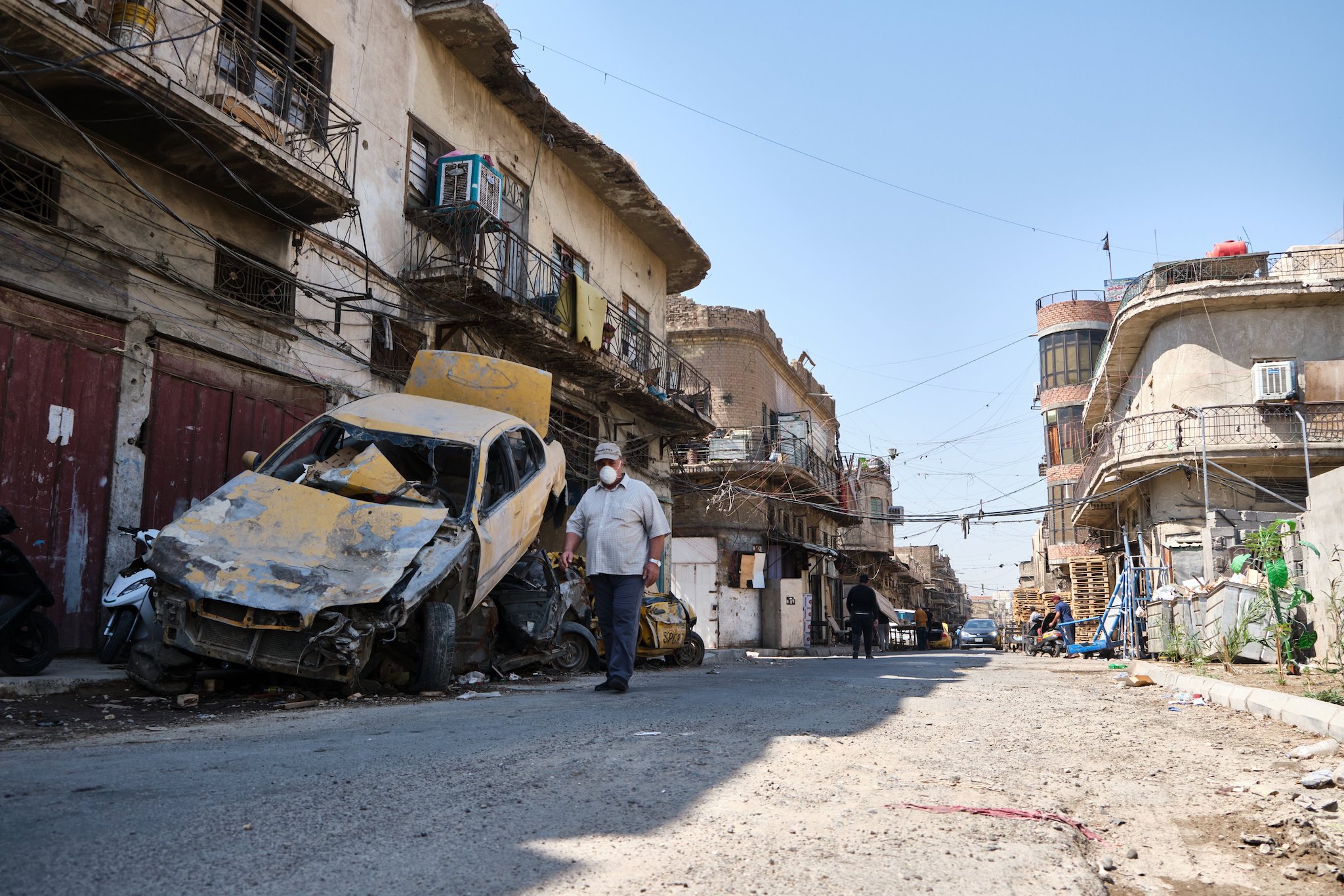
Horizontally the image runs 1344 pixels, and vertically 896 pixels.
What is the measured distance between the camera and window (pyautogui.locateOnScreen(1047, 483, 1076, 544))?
50000mm

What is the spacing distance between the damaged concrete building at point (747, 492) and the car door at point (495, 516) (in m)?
17.0

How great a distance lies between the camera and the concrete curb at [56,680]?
257 inches

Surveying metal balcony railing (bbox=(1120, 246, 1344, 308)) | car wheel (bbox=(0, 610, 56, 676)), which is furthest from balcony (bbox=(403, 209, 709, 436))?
metal balcony railing (bbox=(1120, 246, 1344, 308))

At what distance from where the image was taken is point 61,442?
31.2 ft

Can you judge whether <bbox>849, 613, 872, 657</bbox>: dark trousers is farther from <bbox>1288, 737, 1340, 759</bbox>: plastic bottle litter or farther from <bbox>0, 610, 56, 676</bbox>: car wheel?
<bbox>0, 610, 56, 676</bbox>: car wheel

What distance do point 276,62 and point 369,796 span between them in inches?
446

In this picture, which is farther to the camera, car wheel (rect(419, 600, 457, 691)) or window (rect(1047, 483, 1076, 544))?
window (rect(1047, 483, 1076, 544))

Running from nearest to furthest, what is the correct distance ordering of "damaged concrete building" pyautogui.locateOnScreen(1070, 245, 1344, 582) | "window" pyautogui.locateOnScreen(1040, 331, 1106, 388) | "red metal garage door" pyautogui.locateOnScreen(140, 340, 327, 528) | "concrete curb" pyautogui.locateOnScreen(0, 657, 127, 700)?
"concrete curb" pyautogui.locateOnScreen(0, 657, 127, 700), "red metal garage door" pyautogui.locateOnScreen(140, 340, 327, 528), "damaged concrete building" pyautogui.locateOnScreen(1070, 245, 1344, 582), "window" pyautogui.locateOnScreen(1040, 331, 1106, 388)

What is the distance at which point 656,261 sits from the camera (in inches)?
993

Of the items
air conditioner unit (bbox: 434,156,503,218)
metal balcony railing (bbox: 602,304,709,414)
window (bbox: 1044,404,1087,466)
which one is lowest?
metal balcony railing (bbox: 602,304,709,414)

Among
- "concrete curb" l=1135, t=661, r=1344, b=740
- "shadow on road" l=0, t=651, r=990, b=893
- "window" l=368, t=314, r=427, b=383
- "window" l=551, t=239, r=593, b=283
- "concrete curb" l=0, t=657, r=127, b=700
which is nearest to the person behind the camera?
"shadow on road" l=0, t=651, r=990, b=893

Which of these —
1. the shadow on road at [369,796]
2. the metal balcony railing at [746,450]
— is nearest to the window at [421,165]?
the shadow on road at [369,796]

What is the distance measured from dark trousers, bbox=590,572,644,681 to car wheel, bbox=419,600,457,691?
3.91 ft

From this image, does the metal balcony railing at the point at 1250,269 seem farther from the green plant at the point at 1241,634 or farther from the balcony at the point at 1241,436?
the green plant at the point at 1241,634
